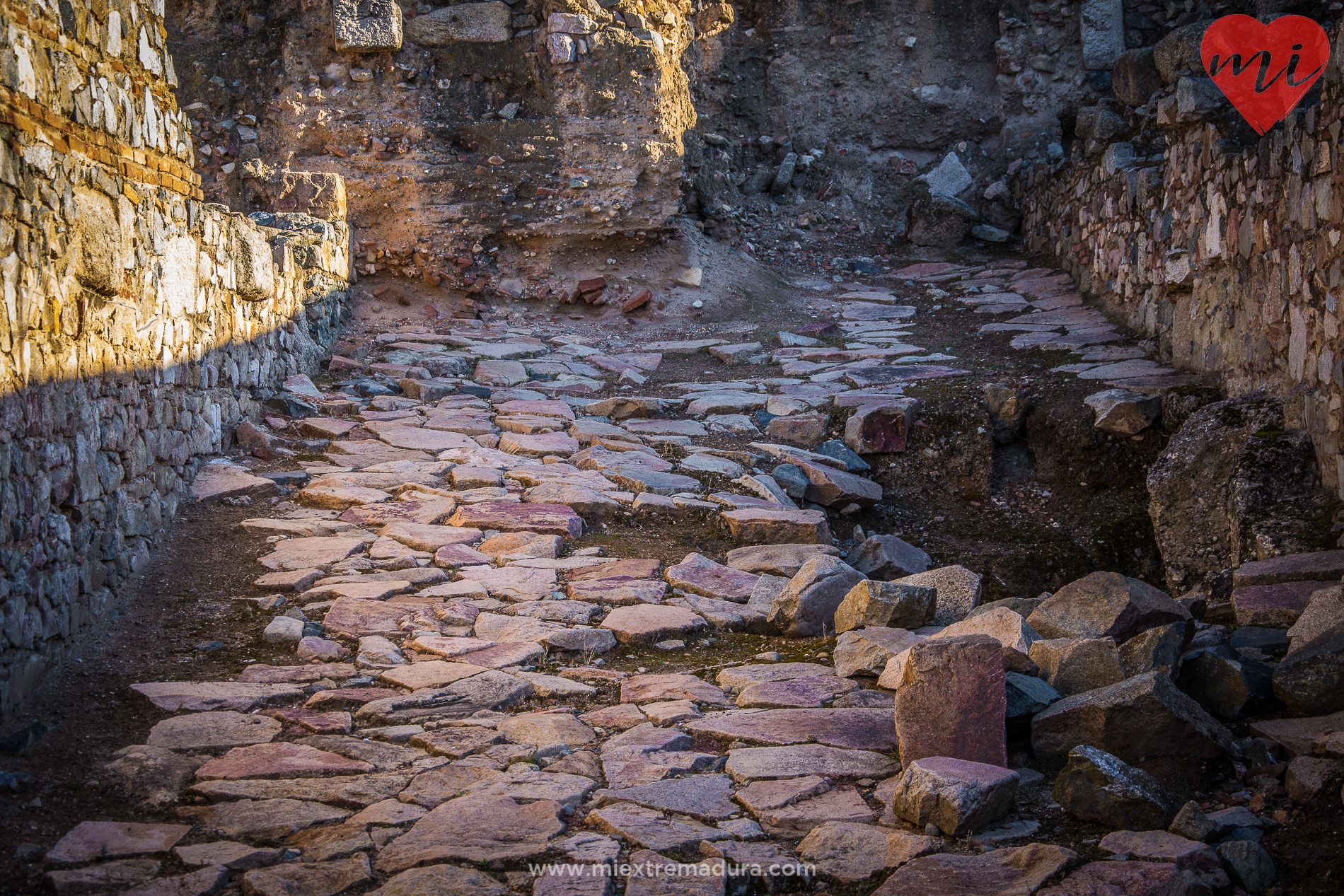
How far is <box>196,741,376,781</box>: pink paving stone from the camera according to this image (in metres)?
2.18

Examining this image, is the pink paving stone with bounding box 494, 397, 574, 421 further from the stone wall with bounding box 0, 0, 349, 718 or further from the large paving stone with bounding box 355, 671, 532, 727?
the large paving stone with bounding box 355, 671, 532, 727

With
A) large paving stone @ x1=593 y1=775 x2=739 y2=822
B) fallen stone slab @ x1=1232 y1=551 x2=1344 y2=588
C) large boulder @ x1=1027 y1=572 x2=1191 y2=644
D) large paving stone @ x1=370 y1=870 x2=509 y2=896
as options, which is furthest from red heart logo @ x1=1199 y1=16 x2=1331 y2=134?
large paving stone @ x1=370 y1=870 x2=509 y2=896

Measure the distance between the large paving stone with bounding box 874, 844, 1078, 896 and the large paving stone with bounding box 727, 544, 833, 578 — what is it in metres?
1.82

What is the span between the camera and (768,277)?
30.8 ft

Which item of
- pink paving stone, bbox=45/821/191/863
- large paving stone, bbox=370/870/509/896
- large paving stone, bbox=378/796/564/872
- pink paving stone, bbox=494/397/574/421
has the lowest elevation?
large paving stone, bbox=378/796/564/872

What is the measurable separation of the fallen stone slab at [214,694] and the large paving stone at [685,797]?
988mm

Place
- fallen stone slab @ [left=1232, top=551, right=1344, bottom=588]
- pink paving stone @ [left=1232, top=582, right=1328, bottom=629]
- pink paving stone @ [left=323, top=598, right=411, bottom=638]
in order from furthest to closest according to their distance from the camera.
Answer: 1. fallen stone slab @ [left=1232, top=551, right=1344, bottom=588]
2. pink paving stone @ [left=323, top=598, right=411, bottom=638]
3. pink paving stone @ [left=1232, top=582, right=1328, bottom=629]

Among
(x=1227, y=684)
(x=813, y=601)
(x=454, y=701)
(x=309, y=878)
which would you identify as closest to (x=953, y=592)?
(x=813, y=601)

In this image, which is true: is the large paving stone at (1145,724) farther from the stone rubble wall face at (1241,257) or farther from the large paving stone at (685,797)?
the stone rubble wall face at (1241,257)

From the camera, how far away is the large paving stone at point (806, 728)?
239 centimetres

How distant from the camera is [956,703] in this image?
2.17 m

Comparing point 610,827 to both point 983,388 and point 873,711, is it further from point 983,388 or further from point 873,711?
point 983,388

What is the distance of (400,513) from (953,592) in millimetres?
2244

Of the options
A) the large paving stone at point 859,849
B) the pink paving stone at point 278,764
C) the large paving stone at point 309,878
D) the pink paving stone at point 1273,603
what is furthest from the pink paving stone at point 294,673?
the pink paving stone at point 1273,603
